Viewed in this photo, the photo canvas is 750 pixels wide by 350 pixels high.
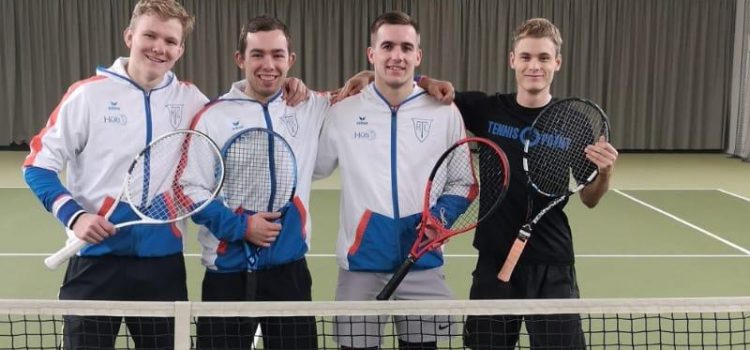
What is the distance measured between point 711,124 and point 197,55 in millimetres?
9150

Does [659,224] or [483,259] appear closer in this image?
[483,259]

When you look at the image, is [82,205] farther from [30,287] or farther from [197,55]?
[197,55]

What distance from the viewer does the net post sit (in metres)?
1.78

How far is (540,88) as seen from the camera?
2438 millimetres

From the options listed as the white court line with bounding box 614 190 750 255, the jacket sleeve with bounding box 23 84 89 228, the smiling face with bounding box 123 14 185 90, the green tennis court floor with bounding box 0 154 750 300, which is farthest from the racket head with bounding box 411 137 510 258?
the white court line with bounding box 614 190 750 255

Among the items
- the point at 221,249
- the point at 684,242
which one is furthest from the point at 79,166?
the point at 684,242

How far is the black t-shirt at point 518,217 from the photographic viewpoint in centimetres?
246

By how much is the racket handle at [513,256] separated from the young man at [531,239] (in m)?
0.14

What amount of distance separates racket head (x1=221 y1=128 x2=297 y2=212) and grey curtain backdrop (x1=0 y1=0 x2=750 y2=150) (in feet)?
33.7

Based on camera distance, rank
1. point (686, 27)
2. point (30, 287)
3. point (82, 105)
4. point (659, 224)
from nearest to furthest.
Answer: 1. point (82, 105)
2. point (30, 287)
3. point (659, 224)
4. point (686, 27)

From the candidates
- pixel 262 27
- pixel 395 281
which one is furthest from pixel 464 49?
pixel 395 281

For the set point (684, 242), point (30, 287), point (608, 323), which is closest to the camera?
point (608, 323)

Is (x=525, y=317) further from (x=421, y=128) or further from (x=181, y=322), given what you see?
(x=181, y=322)

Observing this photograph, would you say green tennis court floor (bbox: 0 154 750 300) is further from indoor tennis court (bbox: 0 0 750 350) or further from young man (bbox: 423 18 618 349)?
young man (bbox: 423 18 618 349)
